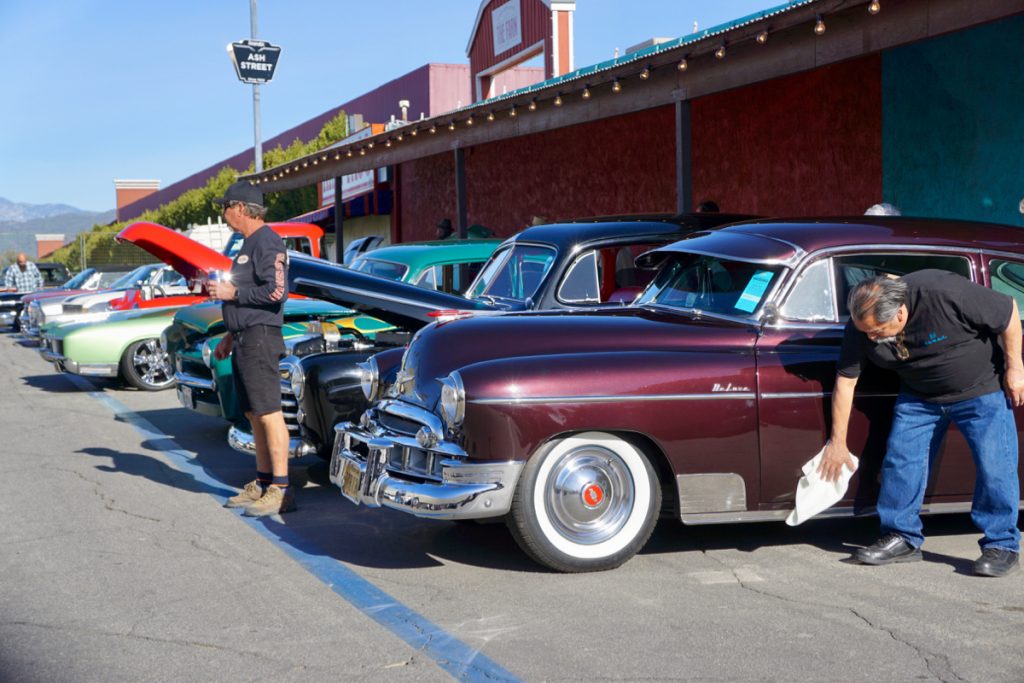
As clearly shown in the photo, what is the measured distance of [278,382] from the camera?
6.72m

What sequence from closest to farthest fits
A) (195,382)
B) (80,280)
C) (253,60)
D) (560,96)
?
(195,382) → (560,96) → (80,280) → (253,60)

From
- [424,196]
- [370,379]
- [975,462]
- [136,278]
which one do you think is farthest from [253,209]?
[424,196]

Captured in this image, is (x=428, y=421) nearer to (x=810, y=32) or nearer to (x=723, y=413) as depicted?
(x=723, y=413)

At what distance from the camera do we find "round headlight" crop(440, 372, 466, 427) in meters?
5.29

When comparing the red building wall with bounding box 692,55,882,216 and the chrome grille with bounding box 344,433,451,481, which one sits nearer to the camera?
the chrome grille with bounding box 344,433,451,481

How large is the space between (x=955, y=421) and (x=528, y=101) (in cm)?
1023

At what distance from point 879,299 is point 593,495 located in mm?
1513

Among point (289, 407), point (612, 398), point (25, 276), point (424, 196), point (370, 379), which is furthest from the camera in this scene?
point (424, 196)

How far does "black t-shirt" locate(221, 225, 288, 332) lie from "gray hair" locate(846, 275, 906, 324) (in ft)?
10.3

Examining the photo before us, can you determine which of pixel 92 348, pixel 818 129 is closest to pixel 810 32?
pixel 818 129

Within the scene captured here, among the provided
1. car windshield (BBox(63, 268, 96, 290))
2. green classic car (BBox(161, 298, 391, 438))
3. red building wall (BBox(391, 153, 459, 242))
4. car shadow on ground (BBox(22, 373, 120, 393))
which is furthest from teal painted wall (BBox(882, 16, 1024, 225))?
car windshield (BBox(63, 268, 96, 290))

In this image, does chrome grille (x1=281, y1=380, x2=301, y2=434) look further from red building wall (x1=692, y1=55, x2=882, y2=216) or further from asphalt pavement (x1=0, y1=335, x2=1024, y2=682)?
red building wall (x1=692, y1=55, x2=882, y2=216)

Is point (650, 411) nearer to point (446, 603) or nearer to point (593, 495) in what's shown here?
point (593, 495)

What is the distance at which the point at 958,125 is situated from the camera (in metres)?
12.2
